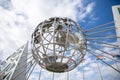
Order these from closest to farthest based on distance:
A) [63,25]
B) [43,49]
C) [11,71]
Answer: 1. [43,49]
2. [63,25]
3. [11,71]

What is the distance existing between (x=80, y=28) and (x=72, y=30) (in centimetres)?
46

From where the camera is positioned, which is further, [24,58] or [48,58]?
[24,58]

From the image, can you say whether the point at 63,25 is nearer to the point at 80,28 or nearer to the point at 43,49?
the point at 80,28

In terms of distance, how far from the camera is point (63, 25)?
6.20 m

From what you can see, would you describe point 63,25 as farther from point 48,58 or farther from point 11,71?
point 11,71

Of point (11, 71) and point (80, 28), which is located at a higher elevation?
point (80, 28)

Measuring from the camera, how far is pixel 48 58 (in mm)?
5852

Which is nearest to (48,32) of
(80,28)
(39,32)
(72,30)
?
(39,32)

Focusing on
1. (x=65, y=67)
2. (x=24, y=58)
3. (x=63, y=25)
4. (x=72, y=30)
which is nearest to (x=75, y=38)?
(x=72, y=30)

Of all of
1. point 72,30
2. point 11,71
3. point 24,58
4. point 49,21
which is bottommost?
point 11,71

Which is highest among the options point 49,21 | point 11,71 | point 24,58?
point 49,21

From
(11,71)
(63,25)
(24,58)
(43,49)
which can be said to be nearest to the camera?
(43,49)

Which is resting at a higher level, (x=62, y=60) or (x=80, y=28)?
(x=80, y=28)

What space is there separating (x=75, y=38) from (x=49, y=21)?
150 cm
